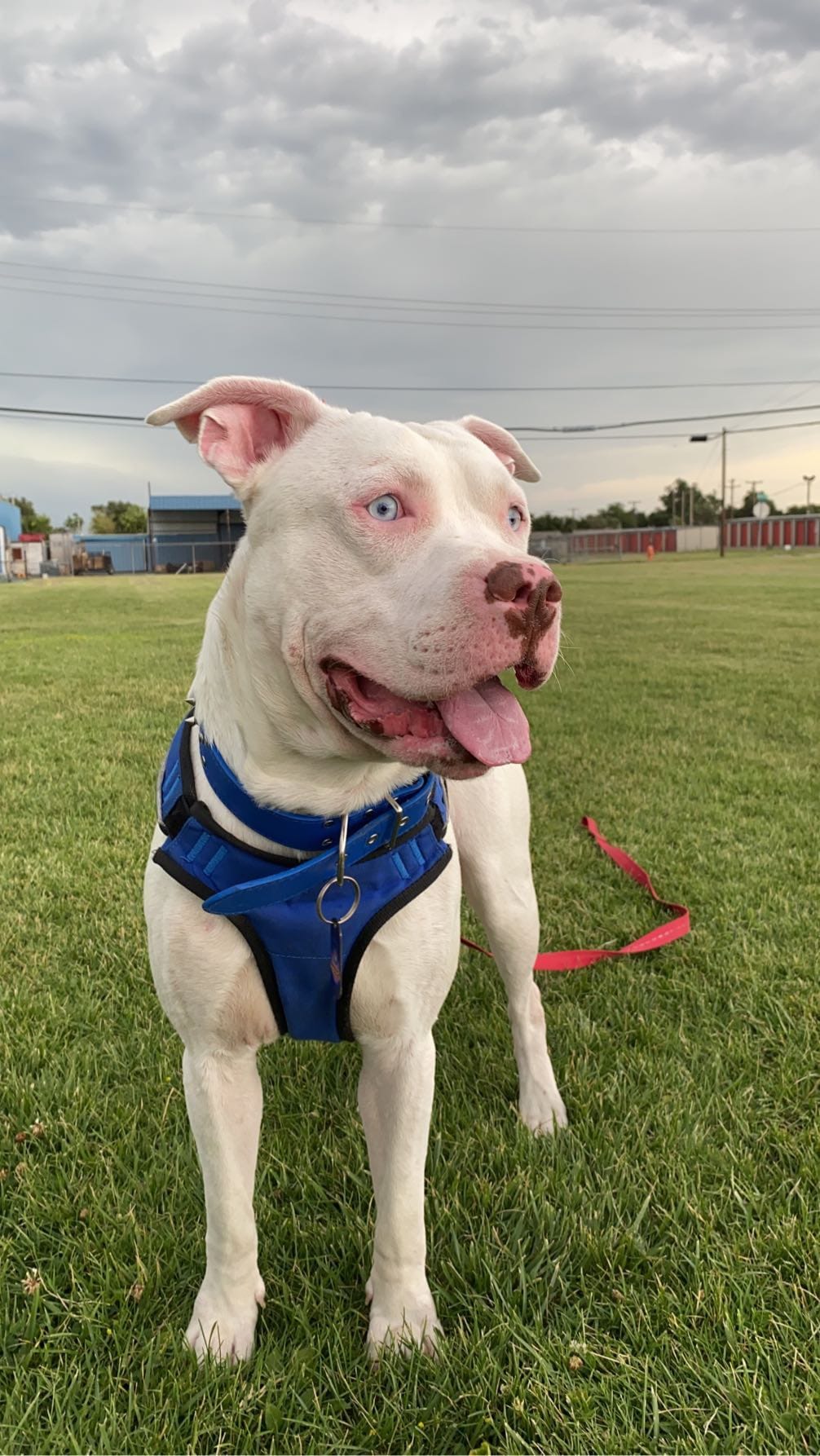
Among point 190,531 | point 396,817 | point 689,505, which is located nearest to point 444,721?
point 396,817

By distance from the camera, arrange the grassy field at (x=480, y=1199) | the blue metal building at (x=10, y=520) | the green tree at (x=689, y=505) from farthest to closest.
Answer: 1. the green tree at (x=689, y=505)
2. the blue metal building at (x=10, y=520)
3. the grassy field at (x=480, y=1199)

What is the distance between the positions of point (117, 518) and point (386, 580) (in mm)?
121477

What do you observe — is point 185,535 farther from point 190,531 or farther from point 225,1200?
point 225,1200

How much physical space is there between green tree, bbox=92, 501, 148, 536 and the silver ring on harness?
352ft

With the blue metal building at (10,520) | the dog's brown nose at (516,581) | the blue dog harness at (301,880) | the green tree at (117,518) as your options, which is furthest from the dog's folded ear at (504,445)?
the green tree at (117,518)

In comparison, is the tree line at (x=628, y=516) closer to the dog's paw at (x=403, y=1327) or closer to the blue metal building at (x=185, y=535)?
the blue metal building at (x=185, y=535)

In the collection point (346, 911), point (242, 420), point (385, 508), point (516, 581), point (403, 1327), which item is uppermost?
point (242, 420)

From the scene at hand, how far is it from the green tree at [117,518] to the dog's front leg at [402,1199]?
107439mm

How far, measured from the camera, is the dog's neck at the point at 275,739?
6.23 feet

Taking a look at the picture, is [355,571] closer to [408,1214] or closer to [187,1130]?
[408,1214]

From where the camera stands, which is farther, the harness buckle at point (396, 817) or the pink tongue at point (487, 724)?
the harness buckle at point (396, 817)

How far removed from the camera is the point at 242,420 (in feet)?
6.59

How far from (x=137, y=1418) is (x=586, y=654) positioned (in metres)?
12.3

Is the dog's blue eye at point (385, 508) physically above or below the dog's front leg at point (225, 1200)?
above
